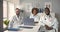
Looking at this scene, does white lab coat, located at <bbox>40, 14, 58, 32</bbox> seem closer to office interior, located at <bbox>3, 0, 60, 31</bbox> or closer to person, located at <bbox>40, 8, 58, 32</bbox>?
person, located at <bbox>40, 8, 58, 32</bbox>

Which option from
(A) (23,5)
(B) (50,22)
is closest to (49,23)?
(B) (50,22)

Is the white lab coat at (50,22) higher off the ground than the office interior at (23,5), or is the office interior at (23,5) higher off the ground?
the office interior at (23,5)

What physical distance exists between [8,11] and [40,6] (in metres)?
1.26

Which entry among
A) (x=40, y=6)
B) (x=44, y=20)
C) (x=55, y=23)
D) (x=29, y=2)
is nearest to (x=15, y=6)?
(x=29, y=2)

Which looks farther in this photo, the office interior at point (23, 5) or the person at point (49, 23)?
the office interior at point (23, 5)

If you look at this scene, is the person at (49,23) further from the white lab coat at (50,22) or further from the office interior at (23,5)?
the office interior at (23,5)

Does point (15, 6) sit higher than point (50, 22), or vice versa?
point (15, 6)

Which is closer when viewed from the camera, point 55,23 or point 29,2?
point 55,23

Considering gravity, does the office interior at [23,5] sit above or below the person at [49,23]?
above

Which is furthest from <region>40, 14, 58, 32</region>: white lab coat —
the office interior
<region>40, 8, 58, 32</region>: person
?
the office interior

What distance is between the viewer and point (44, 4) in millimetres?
4441

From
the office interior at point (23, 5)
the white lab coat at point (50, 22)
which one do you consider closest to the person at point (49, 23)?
the white lab coat at point (50, 22)

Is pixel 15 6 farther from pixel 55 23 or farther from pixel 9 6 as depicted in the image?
pixel 55 23

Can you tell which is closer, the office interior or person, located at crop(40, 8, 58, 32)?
person, located at crop(40, 8, 58, 32)
